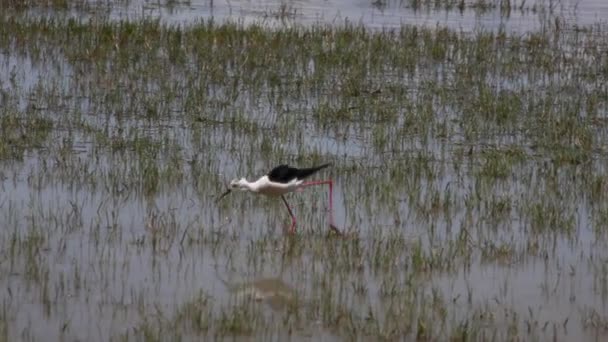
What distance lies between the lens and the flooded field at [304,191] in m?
6.59

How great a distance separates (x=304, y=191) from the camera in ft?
30.6

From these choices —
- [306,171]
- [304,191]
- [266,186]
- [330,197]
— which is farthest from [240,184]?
[304,191]

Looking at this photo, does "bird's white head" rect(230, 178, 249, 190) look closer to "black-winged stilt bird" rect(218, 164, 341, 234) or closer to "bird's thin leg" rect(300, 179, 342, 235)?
"black-winged stilt bird" rect(218, 164, 341, 234)

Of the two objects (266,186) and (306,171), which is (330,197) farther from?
(266,186)

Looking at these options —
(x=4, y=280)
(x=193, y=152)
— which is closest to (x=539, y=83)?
(x=193, y=152)

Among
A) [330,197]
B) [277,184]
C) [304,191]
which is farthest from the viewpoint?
[304,191]

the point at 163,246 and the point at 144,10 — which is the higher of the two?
the point at 144,10

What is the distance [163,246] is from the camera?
7.62 metres

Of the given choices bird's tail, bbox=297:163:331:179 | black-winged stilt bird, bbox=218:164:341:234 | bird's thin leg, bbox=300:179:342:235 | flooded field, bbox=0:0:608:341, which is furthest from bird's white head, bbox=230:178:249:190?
bird's thin leg, bbox=300:179:342:235

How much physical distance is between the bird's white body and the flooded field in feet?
0.70

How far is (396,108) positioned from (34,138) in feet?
11.8

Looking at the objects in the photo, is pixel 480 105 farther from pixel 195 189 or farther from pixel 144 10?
pixel 144 10

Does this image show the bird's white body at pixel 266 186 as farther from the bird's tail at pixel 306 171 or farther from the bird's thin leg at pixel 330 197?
the bird's thin leg at pixel 330 197

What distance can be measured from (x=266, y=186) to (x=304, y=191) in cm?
102
